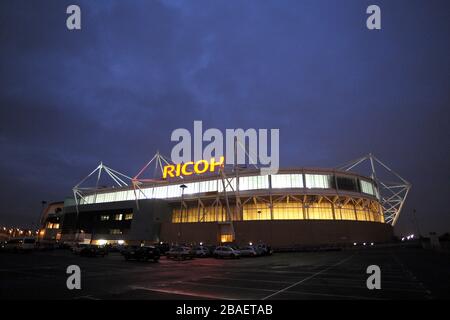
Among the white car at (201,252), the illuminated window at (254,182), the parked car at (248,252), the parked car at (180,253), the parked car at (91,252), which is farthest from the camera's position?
the illuminated window at (254,182)

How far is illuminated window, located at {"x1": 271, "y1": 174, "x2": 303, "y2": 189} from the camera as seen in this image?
7497 cm

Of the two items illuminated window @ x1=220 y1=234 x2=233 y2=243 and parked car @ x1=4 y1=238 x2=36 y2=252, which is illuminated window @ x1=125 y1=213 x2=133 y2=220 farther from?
parked car @ x1=4 y1=238 x2=36 y2=252

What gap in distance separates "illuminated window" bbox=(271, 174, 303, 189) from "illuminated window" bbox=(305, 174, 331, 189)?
1.91 meters

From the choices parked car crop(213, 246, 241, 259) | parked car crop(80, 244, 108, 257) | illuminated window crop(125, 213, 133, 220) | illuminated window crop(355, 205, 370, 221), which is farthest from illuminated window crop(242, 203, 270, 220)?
parked car crop(80, 244, 108, 257)

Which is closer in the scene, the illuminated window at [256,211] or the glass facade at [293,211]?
the glass facade at [293,211]

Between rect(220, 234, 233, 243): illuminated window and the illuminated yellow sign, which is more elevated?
the illuminated yellow sign

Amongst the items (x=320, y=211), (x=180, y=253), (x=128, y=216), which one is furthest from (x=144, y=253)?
(x=128, y=216)

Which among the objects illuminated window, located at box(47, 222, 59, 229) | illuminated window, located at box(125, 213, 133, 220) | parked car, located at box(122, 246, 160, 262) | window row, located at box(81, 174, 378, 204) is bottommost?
illuminated window, located at box(47, 222, 59, 229)

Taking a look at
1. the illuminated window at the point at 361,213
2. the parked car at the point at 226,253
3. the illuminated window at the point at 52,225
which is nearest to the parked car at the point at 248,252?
the parked car at the point at 226,253

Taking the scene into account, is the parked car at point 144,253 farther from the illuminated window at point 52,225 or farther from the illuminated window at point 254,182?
the illuminated window at point 52,225

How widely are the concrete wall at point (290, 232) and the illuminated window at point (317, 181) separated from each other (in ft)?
33.1

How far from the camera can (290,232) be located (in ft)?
218

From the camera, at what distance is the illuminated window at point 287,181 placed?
246 ft
